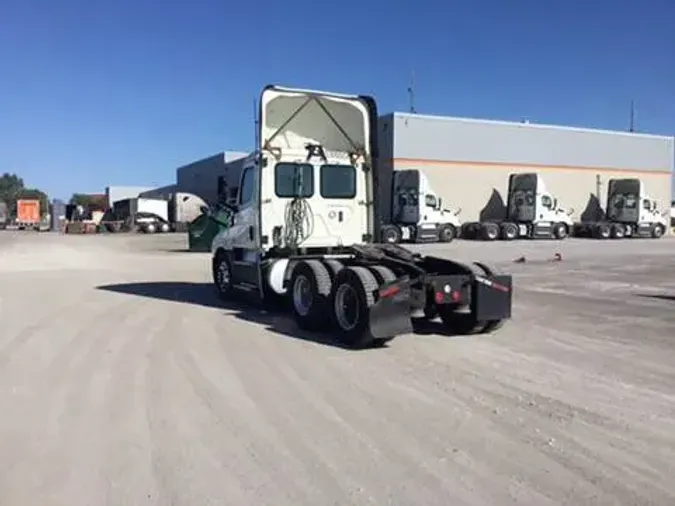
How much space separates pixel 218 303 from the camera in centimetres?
1486

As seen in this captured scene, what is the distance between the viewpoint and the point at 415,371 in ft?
27.0

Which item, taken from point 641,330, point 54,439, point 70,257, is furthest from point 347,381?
point 70,257

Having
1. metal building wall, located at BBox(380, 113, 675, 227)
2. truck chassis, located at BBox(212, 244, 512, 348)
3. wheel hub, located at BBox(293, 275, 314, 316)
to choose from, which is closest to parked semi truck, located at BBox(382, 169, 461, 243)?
metal building wall, located at BBox(380, 113, 675, 227)

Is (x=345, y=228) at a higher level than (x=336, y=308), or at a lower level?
higher

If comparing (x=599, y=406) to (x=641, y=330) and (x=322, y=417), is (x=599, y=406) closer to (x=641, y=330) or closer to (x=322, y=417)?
(x=322, y=417)

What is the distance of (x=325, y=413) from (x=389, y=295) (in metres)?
3.27

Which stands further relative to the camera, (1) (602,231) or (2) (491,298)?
(1) (602,231)

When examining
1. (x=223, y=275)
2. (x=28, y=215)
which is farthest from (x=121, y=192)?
(x=223, y=275)

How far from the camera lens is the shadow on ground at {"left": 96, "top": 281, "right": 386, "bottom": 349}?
11.0 m

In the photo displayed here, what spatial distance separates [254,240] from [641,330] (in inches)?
268

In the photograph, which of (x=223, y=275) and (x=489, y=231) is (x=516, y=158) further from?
(x=223, y=275)

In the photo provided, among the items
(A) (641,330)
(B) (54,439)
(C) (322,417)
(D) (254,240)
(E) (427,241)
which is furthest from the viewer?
(E) (427,241)

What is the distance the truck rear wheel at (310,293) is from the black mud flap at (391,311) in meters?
1.42

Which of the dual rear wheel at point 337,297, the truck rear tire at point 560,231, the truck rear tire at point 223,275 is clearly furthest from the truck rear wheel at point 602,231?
the dual rear wheel at point 337,297
